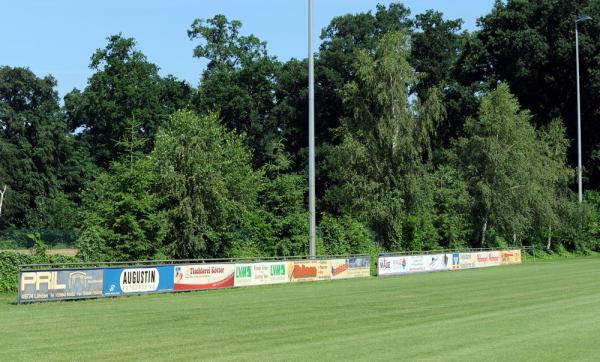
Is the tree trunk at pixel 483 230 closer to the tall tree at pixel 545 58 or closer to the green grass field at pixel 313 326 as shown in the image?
the tall tree at pixel 545 58

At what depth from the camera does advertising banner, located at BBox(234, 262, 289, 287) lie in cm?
3556

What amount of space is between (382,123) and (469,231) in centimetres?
1343

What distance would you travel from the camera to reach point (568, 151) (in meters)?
88.3

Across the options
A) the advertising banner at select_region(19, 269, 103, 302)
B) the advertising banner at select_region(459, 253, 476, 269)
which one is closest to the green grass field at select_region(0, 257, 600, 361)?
the advertising banner at select_region(19, 269, 103, 302)

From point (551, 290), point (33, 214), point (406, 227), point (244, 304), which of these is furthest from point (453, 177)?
point (33, 214)

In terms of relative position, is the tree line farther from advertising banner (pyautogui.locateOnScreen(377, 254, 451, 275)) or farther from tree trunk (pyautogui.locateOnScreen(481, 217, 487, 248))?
advertising banner (pyautogui.locateOnScreen(377, 254, 451, 275))

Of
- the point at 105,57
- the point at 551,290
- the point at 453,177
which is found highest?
the point at 105,57

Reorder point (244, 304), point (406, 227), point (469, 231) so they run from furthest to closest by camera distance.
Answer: point (469, 231)
point (406, 227)
point (244, 304)

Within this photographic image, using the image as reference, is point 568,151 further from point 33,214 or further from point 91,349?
point 91,349

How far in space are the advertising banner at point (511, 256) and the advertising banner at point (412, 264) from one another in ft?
33.8

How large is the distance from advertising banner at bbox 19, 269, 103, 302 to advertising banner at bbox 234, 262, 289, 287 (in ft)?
26.3

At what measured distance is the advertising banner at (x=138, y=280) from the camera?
29.3 m

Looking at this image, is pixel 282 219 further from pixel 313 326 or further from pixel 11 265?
pixel 313 326

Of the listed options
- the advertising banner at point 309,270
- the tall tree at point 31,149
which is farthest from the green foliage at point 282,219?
the tall tree at point 31,149
